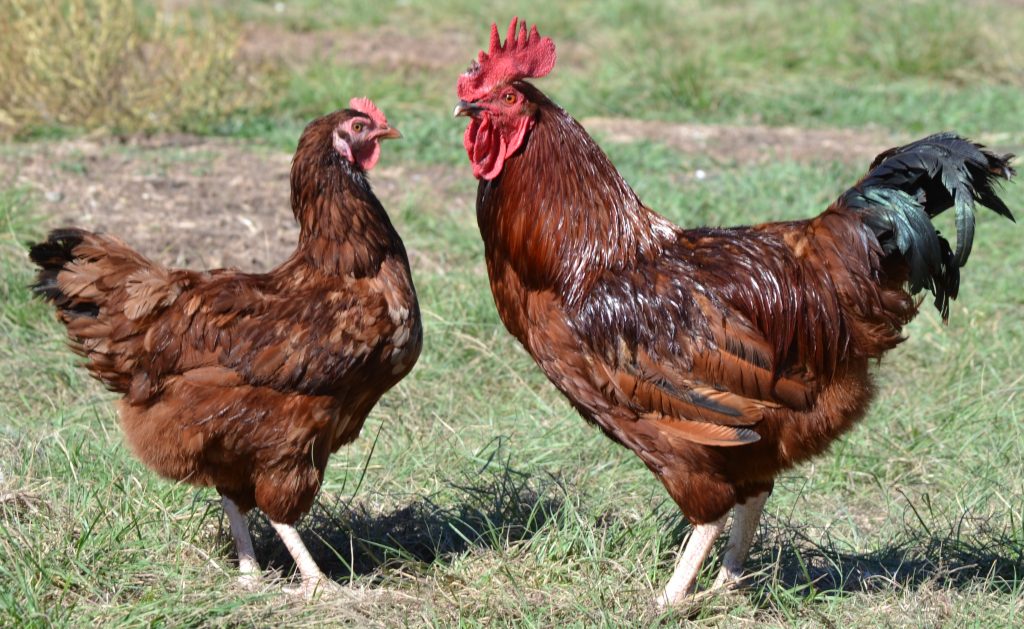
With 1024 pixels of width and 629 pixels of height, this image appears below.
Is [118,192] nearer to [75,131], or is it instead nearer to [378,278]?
[75,131]

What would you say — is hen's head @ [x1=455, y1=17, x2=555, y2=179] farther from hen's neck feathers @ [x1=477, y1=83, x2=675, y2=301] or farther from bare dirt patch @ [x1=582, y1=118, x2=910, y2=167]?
bare dirt patch @ [x1=582, y1=118, x2=910, y2=167]

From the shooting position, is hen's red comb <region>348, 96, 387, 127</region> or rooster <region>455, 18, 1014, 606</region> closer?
rooster <region>455, 18, 1014, 606</region>

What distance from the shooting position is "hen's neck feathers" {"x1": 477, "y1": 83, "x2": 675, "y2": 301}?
13.1 ft

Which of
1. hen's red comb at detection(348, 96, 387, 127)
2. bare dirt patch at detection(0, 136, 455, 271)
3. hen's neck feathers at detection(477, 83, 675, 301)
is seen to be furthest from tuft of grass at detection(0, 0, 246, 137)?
hen's neck feathers at detection(477, 83, 675, 301)

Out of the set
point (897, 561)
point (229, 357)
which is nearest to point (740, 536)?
point (897, 561)

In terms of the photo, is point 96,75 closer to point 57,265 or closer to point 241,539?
point 57,265

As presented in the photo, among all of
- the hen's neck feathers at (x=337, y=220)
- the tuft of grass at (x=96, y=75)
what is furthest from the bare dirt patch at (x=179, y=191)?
the hen's neck feathers at (x=337, y=220)

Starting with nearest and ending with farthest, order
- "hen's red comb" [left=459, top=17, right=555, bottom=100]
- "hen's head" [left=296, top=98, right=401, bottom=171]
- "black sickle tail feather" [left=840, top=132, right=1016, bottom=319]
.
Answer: "black sickle tail feather" [left=840, top=132, right=1016, bottom=319] → "hen's red comb" [left=459, top=17, right=555, bottom=100] → "hen's head" [left=296, top=98, right=401, bottom=171]

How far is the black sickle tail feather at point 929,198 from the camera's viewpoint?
12.4 ft

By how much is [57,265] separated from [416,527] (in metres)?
1.65

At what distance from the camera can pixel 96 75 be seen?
27.8ft

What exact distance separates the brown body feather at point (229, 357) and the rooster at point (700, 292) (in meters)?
A: 0.60

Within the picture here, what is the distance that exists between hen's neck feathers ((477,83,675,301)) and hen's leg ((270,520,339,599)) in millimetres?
1218

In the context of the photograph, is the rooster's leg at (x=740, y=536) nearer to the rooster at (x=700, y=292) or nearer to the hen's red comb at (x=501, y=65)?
the rooster at (x=700, y=292)
